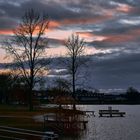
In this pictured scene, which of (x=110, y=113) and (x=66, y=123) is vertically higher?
(x=110, y=113)

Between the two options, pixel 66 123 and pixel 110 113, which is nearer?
pixel 66 123

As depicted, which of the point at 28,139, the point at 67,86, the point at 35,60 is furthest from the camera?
the point at 67,86

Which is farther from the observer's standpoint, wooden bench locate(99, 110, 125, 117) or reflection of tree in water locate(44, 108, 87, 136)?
wooden bench locate(99, 110, 125, 117)

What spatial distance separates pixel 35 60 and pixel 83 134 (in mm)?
34828

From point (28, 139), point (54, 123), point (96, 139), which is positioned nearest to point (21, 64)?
point (54, 123)

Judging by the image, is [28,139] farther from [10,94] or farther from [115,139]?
[10,94]

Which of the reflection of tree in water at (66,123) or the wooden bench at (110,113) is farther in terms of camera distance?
the wooden bench at (110,113)

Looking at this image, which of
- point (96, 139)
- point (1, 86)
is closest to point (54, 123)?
point (96, 139)

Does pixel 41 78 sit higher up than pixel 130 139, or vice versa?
pixel 41 78

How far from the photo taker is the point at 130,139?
4344 centimetres

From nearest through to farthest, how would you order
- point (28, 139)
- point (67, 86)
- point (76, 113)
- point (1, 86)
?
1. point (28, 139)
2. point (76, 113)
3. point (67, 86)
4. point (1, 86)

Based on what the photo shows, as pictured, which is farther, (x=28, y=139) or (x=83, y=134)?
(x=83, y=134)

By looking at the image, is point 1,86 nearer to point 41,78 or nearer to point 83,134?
point 41,78

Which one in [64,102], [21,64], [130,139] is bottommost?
[130,139]
